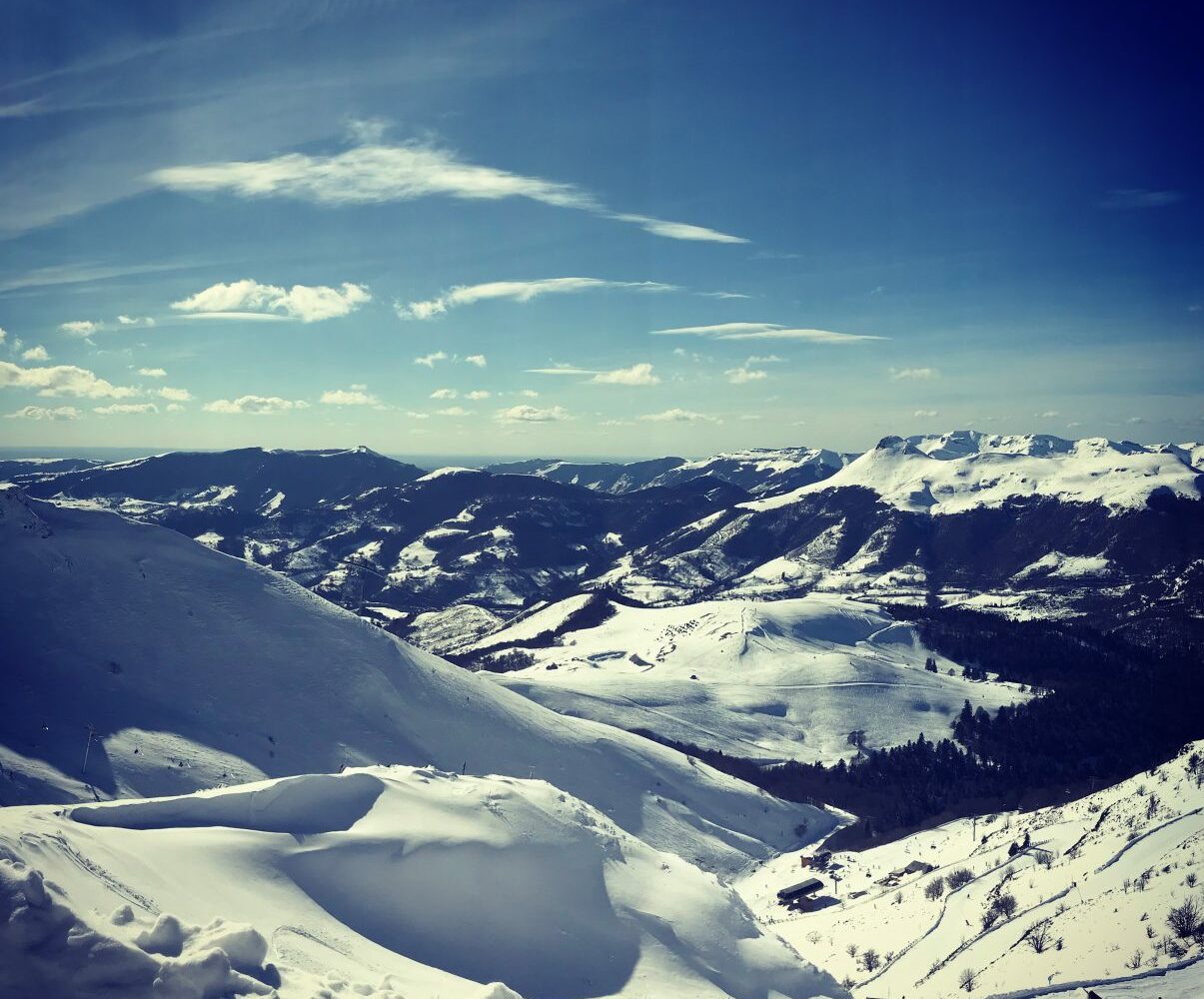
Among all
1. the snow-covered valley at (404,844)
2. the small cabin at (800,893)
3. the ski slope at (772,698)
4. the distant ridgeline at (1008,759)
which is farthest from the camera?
the ski slope at (772,698)

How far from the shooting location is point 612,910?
37.9 metres

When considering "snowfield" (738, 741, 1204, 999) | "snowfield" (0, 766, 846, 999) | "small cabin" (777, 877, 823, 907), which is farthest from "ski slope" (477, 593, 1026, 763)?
"snowfield" (0, 766, 846, 999)

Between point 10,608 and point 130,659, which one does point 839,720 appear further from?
point 10,608

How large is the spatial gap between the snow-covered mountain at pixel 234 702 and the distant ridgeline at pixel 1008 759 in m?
15.5

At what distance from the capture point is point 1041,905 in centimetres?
4950

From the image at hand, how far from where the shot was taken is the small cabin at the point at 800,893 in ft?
241

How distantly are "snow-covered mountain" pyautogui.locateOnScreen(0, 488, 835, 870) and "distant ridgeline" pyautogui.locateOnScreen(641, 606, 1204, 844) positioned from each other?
15.5m

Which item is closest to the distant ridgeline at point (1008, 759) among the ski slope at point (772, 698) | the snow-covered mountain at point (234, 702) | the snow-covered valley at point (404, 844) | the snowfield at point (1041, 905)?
the ski slope at point (772, 698)

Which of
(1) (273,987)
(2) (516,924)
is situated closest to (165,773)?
(2) (516,924)

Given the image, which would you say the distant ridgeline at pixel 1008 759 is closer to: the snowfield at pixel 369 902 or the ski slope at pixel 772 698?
the ski slope at pixel 772 698

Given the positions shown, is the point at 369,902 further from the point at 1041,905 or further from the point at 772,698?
the point at 772,698

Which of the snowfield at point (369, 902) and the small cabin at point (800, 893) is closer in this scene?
the snowfield at point (369, 902)

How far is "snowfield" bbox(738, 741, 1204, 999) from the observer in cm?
3934

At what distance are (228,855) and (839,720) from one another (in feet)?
494
